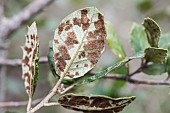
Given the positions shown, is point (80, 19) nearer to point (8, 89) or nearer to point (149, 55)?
point (149, 55)

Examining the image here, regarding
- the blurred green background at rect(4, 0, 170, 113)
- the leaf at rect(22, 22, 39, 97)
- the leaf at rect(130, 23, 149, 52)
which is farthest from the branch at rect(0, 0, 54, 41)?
the leaf at rect(22, 22, 39, 97)

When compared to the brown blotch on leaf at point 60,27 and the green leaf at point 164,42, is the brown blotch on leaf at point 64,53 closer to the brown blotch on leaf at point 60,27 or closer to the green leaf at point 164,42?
the brown blotch on leaf at point 60,27

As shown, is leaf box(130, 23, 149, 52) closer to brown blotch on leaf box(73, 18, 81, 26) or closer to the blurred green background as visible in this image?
the blurred green background

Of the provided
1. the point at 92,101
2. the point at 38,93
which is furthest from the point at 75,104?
the point at 38,93

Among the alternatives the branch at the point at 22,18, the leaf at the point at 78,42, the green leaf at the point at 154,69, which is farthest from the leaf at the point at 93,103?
the branch at the point at 22,18

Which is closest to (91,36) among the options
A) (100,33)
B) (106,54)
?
(100,33)

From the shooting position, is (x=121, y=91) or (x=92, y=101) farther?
(x=121, y=91)
